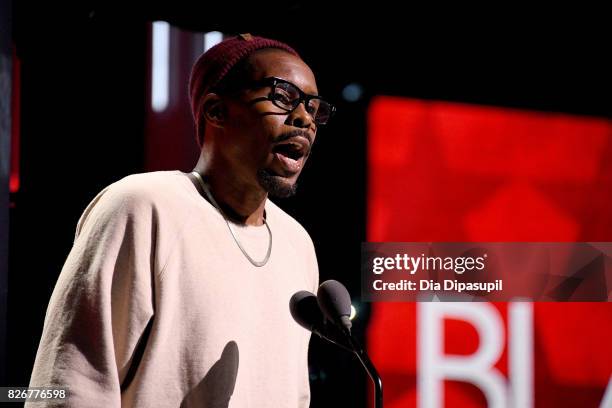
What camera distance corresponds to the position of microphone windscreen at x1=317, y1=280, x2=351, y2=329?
4.44ft

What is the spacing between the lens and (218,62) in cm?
166

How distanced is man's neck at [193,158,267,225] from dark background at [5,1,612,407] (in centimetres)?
101

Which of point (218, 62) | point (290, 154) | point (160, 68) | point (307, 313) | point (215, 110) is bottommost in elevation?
point (307, 313)

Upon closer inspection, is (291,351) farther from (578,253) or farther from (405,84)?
(578,253)

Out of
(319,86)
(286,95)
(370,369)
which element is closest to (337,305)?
(370,369)

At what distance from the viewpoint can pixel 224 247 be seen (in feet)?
5.10

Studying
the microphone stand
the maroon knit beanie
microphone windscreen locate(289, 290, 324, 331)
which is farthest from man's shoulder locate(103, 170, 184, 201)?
the microphone stand

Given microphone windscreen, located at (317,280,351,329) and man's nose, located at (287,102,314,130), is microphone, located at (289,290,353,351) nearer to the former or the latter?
microphone windscreen, located at (317,280,351,329)

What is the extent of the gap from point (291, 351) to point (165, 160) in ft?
3.85

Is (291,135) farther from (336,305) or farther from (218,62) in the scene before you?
(336,305)

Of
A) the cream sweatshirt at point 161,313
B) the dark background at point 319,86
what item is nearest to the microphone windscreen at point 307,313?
the cream sweatshirt at point 161,313

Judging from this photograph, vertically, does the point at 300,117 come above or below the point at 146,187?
above

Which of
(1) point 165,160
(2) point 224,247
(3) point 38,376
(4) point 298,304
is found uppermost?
(1) point 165,160

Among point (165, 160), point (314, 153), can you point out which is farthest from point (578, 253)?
point (165, 160)
